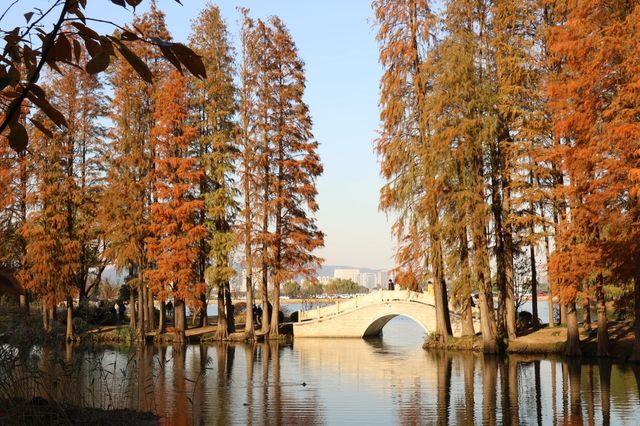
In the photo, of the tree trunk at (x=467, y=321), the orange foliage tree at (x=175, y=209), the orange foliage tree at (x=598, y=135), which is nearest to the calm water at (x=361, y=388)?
the tree trunk at (x=467, y=321)

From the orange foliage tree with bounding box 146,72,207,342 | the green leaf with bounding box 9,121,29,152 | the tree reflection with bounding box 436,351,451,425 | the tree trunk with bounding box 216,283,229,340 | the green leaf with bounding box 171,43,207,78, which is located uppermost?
the orange foliage tree with bounding box 146,72,207,342

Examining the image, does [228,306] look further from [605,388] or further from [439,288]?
[605,388]

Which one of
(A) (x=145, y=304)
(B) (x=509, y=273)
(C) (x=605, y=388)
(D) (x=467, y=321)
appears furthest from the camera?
(A) (x=145, y=304)

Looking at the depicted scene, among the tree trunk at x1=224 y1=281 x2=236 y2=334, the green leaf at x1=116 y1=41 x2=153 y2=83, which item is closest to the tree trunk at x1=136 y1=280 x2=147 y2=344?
the tree trunk at x1=224 y1=281 x2=236 y2=334

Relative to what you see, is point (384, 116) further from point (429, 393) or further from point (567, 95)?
point (429, 393)

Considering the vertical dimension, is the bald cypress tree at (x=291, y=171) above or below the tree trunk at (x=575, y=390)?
above

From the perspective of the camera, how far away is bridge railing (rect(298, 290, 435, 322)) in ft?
132

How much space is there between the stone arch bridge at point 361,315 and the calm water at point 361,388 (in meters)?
7.46

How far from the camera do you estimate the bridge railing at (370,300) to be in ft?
132

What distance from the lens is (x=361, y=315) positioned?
4384 centimetres

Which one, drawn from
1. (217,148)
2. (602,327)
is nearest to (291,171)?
(217,148)

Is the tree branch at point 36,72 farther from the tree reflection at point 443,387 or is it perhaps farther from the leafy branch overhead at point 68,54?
the tree reflection at point 443,387

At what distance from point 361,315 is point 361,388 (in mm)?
21480

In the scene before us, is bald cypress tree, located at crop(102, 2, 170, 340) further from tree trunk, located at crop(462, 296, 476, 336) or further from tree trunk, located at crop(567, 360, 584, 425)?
tree trunk, located at crop(567, 360, 584, 425)
